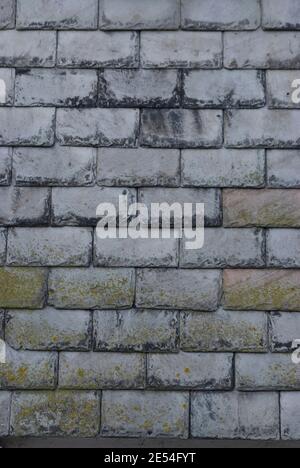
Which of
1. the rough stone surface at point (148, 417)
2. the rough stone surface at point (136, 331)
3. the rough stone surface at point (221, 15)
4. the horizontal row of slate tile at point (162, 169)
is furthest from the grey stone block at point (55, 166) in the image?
the rough stone surface at point (148, 417)

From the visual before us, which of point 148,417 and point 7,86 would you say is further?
point 7,86

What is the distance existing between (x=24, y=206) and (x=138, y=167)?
1.83 ft

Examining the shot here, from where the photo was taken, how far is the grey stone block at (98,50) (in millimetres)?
2811

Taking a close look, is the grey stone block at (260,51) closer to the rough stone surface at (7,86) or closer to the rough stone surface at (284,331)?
the rough stone surface at (7,86)

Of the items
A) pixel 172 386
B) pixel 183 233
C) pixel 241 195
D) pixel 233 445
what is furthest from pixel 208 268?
pixel 233 445

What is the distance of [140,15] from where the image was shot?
2.83 m

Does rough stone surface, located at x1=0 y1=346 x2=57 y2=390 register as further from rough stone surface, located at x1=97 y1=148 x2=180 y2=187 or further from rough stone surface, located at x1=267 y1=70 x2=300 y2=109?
rough stone surface, located at x1=267 y1=70 x2=300 y2=109

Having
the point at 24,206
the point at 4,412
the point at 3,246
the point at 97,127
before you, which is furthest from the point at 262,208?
the point at 4,412

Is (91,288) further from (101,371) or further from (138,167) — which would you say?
(138,167)

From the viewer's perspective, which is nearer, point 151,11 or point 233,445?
point 233,445

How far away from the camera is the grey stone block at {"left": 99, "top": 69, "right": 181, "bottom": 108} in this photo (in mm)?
2793

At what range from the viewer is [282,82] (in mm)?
2795

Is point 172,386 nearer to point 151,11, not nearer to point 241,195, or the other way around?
point 241,195
